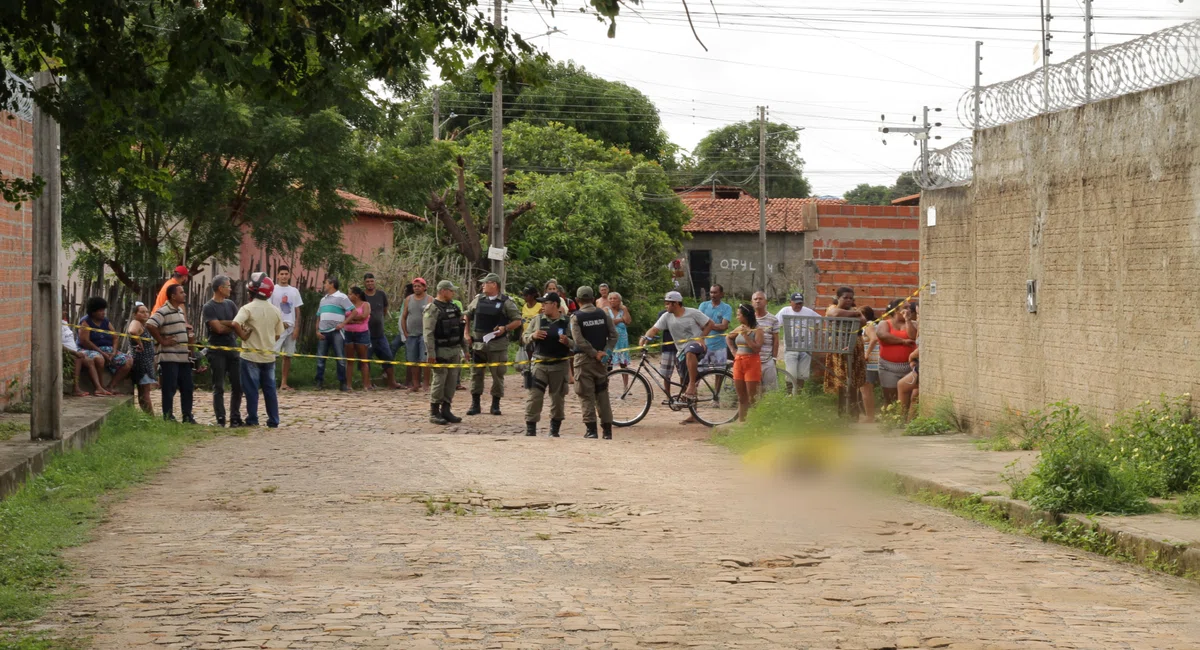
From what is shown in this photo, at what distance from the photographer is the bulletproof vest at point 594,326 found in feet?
51.3

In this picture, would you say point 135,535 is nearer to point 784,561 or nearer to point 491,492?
point 491,492

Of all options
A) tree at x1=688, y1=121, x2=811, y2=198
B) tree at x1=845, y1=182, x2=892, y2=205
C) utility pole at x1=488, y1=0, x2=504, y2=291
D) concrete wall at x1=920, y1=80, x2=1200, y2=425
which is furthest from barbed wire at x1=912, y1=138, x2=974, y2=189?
tree at x1=845, y1=182, x2=892, y2=205

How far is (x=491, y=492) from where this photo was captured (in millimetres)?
10711

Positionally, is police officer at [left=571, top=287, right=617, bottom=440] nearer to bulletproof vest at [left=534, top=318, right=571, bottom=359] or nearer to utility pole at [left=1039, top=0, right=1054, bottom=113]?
bulletproof vest at [left=534, top=318, right=571, bottom=359]

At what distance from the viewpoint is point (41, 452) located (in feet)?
37.0

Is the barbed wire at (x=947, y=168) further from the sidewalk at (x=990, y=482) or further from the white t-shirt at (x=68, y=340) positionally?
the white t-shirt at (x=68, y=340)

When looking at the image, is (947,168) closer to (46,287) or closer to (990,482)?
(990,482)

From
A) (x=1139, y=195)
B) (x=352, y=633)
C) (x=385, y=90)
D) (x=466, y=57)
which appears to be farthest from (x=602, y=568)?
(x=385, y=90)

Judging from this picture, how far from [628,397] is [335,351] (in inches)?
228

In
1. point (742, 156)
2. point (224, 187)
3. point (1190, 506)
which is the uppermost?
point (742, 156)

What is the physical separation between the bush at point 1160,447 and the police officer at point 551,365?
21.9 feet

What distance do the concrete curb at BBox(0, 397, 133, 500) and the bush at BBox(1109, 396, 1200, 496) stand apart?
27.0 ft

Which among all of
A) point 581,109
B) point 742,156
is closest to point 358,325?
point 581,109

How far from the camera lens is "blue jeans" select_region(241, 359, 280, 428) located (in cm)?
1612
